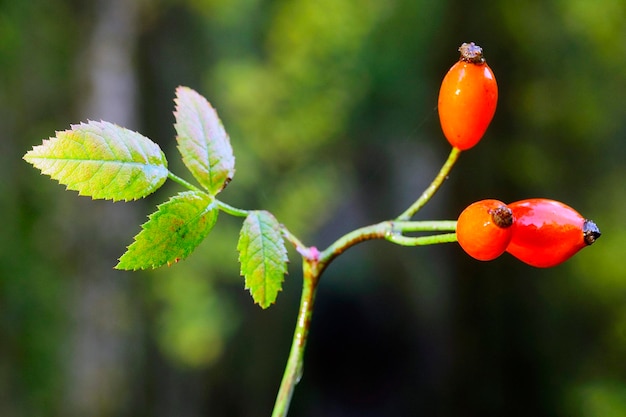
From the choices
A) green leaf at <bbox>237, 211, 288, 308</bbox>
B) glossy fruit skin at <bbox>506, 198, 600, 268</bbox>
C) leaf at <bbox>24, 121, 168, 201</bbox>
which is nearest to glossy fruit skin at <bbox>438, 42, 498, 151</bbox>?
glossy fruit skin at <bbox>506, 198, 600, 268</bbox>

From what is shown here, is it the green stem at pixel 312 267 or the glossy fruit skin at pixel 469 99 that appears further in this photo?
the glossy fruit skin at pixel 469 99

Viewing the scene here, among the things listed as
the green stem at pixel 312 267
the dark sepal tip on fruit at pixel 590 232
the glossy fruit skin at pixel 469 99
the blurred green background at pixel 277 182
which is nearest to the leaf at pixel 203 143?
the green stem at pixel 312 267

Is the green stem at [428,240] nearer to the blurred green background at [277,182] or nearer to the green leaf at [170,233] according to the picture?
the green leaf at [170,233]

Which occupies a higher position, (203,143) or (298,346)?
(203,143)

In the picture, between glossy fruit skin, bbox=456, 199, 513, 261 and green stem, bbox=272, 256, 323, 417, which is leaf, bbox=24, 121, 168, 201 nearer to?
green stem, bbox=272, 256, 323, 417

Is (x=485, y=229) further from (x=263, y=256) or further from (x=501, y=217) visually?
(x=263, y=256)

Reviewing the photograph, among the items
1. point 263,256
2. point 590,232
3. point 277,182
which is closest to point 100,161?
point 263,256

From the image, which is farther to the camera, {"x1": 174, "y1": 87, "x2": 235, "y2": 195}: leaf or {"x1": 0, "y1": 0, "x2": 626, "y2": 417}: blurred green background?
{"x1": 0, "y1": 0, "x2": 626, "y2": 417}: blurred green background
